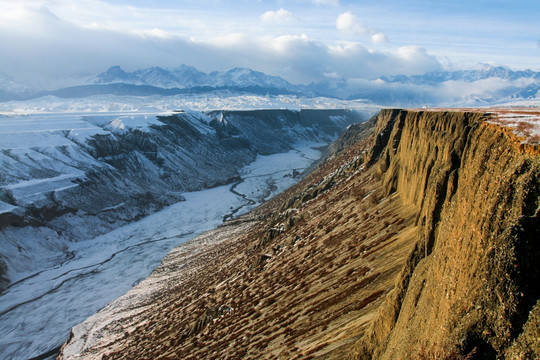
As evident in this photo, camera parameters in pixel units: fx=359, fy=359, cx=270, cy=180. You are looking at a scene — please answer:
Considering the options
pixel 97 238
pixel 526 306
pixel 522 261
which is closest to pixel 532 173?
pixel 522 261

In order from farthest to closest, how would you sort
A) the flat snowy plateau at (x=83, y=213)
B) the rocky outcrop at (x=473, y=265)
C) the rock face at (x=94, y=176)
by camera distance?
1. the rock face at (x=94, y=176)
2. the flat snowy plateau at (x=83, y=213)
3. the rocky outcrop at (x=473, y=265)

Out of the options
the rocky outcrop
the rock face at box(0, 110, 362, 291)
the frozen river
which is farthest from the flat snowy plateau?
the rocky outcrop

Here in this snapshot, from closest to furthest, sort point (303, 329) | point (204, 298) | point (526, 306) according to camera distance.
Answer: point (526, 306)
point (303, 329)
point (204, 298)

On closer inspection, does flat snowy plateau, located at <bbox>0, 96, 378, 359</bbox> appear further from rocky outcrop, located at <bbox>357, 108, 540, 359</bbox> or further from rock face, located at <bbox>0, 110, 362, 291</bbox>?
rocky outcrop, located at <bbox>357, 108, 540, 359</bbox>

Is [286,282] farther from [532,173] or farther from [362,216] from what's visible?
[532,173]

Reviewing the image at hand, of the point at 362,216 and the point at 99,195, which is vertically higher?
the point at 362,216

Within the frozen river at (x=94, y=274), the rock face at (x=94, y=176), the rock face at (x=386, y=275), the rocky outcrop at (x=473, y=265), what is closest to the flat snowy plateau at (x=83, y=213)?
the frozen river at (x=94, y=274)

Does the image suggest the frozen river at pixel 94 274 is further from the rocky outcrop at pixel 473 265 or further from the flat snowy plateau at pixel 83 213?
the rocky outcrop at pixel 473 265
